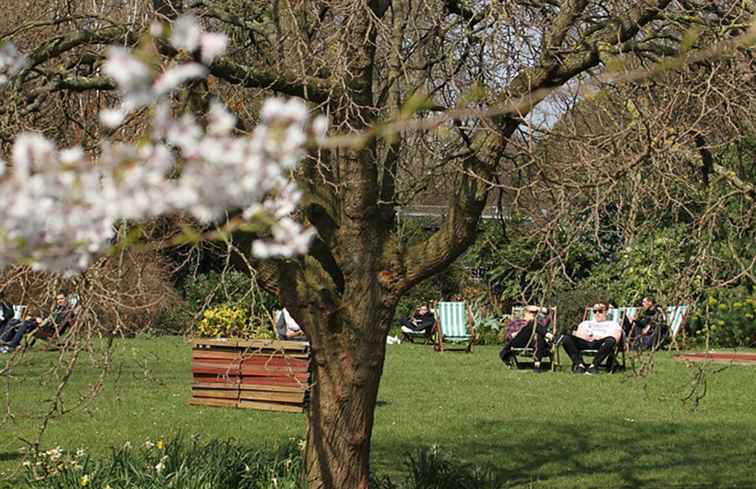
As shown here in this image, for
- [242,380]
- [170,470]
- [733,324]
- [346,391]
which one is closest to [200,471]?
[170,470]

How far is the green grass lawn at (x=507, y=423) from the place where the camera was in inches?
355

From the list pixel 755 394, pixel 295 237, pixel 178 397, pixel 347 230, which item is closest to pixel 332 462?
pixel 347 230

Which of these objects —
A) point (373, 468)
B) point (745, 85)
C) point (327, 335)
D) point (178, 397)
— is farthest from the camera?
point (178, 397)

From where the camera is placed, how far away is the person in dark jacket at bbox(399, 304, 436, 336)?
2419cm

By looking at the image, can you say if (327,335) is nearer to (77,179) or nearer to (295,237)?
(295,237)

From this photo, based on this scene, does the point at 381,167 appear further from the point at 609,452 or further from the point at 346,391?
the point at 609,452

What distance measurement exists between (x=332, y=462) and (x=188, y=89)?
2.23 m

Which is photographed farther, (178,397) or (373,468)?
(178,397)

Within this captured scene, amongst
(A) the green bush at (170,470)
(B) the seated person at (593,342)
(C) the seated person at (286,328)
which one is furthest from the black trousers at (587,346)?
Answer: (A) the green bush at (170,470)

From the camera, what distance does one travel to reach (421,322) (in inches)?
957

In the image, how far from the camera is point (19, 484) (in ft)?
23.0

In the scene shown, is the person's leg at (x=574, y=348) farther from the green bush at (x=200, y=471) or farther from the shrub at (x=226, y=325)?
the green bush at (x=200, y=471)

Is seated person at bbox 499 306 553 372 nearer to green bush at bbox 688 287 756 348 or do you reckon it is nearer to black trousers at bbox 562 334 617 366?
black trousers at bbox 562 334 617 366

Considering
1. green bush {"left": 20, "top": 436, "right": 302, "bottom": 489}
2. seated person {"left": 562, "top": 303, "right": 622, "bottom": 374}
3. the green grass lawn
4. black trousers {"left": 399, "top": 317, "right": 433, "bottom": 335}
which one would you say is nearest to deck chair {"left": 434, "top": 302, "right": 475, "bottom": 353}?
black trousers {"left": 399, "top": 317, "right": 433, "bottom": 335}
